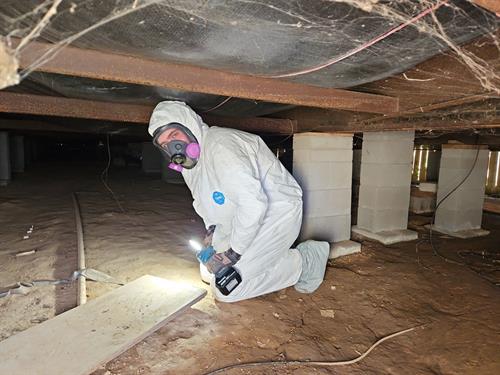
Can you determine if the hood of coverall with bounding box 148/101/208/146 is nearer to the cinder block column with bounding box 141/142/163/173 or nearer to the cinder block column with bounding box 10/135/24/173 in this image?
the cinder block column with bounding box 141/142/163/173

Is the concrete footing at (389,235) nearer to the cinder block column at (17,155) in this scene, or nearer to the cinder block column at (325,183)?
the cinder block column at (325,183)

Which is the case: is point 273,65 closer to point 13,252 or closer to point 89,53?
point 89,53

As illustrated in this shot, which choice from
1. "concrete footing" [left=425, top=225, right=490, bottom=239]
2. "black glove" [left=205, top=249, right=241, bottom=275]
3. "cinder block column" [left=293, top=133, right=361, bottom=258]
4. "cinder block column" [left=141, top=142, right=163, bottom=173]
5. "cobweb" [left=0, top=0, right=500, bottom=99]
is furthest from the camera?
"cinder block column" [left=141, top=142, right=163, bottom=173]

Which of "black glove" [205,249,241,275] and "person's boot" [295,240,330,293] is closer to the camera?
"black glove" [205,249,241,275]

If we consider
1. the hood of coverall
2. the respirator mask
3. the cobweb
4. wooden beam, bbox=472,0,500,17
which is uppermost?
the cobweb

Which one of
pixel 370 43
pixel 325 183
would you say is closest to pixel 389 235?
pixel 325 183

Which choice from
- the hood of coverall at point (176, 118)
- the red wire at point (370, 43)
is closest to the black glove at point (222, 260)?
the hood of coverall at point (176, 118)

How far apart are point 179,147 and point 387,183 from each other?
295 cm

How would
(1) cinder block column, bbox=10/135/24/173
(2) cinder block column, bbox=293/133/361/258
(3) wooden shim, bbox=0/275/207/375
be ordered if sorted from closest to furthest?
(3) wooden shim, bbox=0/275/207/375 < (2) cinder block column, bbox=293/133/361/258 < (1) cinder block column, bbox=10/135/24/173

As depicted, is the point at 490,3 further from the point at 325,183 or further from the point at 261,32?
the point at 325,183

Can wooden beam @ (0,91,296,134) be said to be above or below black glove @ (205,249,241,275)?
above

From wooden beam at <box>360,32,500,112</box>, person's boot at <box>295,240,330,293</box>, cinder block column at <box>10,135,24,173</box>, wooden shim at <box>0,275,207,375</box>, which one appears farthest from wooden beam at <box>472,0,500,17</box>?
cinder block column at <box>10,135,24,173</box>

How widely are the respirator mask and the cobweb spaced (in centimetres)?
63

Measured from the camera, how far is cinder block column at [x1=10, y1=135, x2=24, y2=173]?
8188 millimetres
